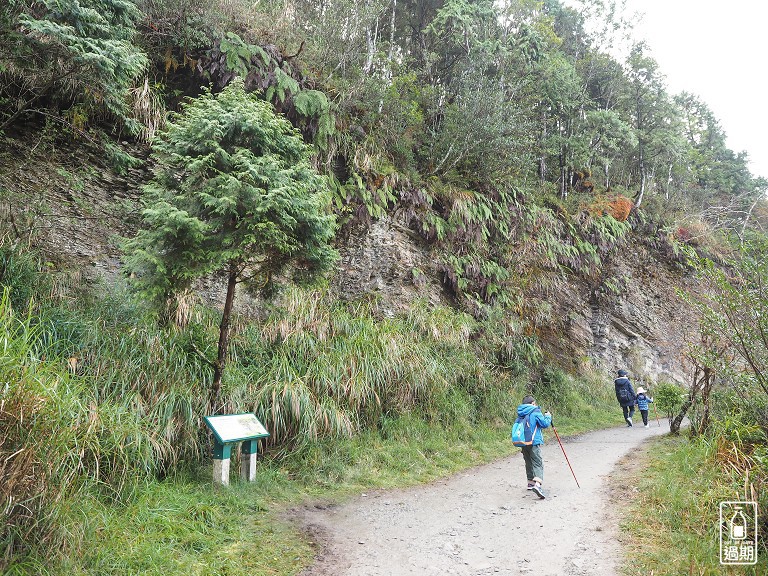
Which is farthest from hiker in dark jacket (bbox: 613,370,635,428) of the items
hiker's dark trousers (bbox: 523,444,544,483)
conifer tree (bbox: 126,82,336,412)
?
conifer tree (bbox: 126,82,336,412)

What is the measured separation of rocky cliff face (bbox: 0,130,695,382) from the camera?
26.3 feet

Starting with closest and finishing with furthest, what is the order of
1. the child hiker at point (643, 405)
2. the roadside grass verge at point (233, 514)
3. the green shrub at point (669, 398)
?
the roadside grass verge at point (233, 514), the green shrub at point (669, 398), the child hiker at point (643, 405)

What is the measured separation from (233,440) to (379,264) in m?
7.19

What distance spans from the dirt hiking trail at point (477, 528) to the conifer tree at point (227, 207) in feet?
8.36

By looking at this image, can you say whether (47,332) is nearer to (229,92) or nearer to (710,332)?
(229,92)

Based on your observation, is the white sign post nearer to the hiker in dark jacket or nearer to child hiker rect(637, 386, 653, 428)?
the hiker in dark jacket

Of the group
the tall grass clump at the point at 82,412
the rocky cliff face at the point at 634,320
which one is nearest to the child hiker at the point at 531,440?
the tall grass clump at the point at 82,412

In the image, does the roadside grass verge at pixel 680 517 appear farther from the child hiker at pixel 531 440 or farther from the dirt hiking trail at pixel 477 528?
the child hiker at pixel 531 440

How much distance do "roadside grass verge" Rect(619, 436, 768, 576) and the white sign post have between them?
4.24 meters

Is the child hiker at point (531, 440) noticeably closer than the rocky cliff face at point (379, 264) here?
Yes

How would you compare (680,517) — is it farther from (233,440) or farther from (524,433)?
(233,440)

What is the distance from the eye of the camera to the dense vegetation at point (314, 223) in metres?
5.18

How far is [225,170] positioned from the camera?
611cm

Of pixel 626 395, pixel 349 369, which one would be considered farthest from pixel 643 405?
pixel 349 369
